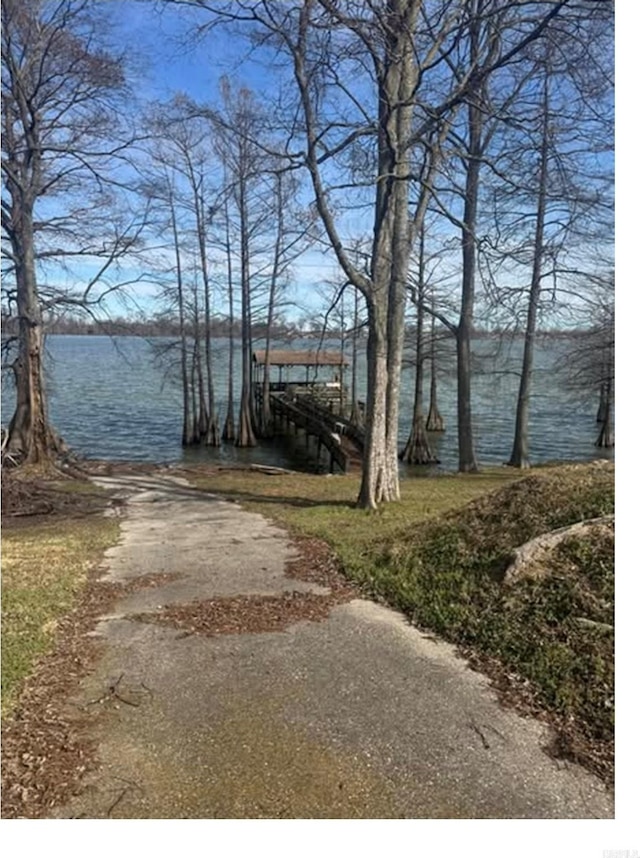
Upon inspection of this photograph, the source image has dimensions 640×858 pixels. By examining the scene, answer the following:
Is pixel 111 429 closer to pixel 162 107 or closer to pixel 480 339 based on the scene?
pixel 480 339

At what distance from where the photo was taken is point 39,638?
10.7 feet

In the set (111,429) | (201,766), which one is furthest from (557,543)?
(111,429)

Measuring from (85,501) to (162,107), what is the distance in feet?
14.7

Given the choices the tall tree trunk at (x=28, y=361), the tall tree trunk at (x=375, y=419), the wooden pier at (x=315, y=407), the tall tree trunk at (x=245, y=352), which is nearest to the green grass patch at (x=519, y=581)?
the tall tree trunk at (x=375, y=419)

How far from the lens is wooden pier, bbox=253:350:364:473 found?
48.3 ft

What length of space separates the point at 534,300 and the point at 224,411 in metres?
16.4

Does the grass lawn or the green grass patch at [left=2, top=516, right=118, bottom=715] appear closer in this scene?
the green grass patch at [left=2, top=516, right=118, bottom=715]

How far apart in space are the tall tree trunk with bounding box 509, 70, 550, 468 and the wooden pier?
3.35 m

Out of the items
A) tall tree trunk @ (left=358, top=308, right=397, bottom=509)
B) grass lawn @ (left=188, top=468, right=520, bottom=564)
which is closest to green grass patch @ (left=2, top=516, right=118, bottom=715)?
grass lawn @ (left=188, top=468, right=520, bottom=564)

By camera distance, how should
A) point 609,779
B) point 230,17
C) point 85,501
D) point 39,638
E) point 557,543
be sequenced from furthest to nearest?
point 85,501
point 230,17
point 557,543
point 39,638
point 609,779

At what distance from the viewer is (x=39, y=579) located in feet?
14.1

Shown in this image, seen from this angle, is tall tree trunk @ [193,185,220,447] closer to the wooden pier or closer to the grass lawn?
the wooden pier

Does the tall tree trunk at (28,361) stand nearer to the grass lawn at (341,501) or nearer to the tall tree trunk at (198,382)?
the grass lawn at (341,501)

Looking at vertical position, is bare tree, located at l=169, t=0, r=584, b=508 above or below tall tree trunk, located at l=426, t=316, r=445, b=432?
above
